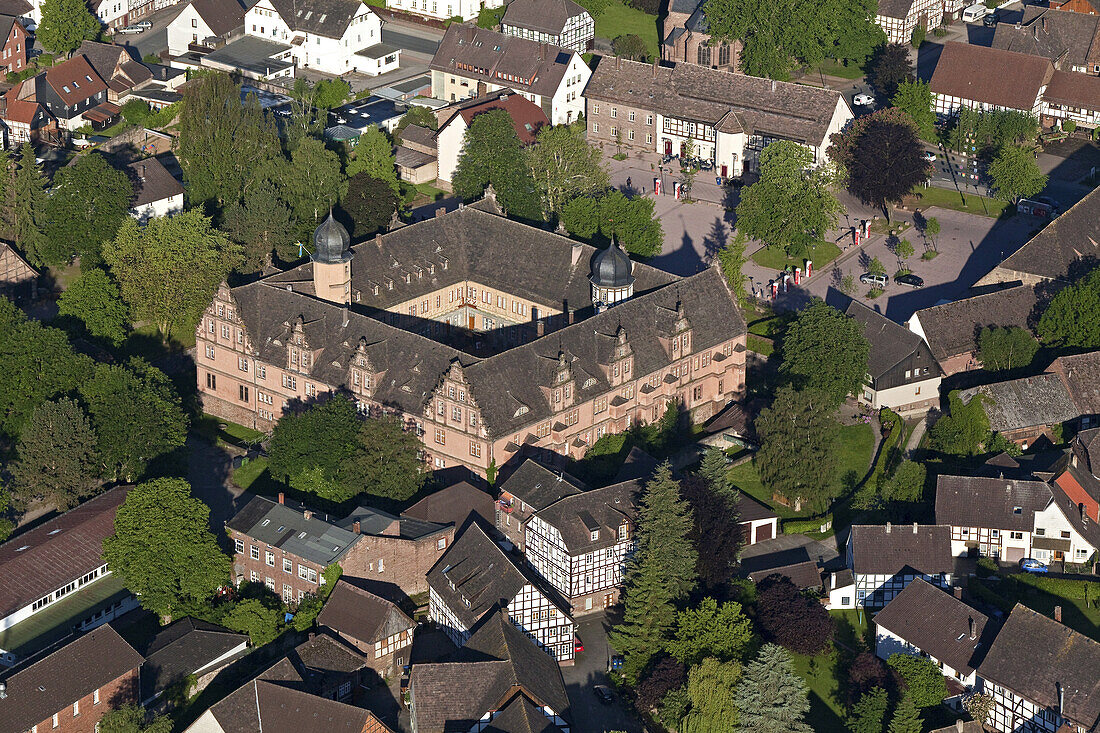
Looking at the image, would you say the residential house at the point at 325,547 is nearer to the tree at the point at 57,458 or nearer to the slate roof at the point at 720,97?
the tree at the point at 57,458

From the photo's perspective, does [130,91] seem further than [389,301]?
Yes

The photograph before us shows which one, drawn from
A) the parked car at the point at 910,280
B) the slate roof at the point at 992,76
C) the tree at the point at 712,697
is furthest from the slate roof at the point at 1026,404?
the slate roof at the point at 992,76

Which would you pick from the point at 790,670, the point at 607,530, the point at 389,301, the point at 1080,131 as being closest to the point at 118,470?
the point at 389,301

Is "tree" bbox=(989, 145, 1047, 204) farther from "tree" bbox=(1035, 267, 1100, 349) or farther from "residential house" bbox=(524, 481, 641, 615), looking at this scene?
"residential house" bbox=(524, 481, 641, 615)

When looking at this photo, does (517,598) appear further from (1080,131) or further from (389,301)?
(1080,131)

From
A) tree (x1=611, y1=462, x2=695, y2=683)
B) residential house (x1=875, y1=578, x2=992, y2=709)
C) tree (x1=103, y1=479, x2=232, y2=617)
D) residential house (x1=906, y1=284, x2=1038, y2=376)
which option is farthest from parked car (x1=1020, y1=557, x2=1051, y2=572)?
tree (x1=103, y1=479, x2=232, y2=617)

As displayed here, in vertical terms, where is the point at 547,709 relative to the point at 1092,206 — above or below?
below
